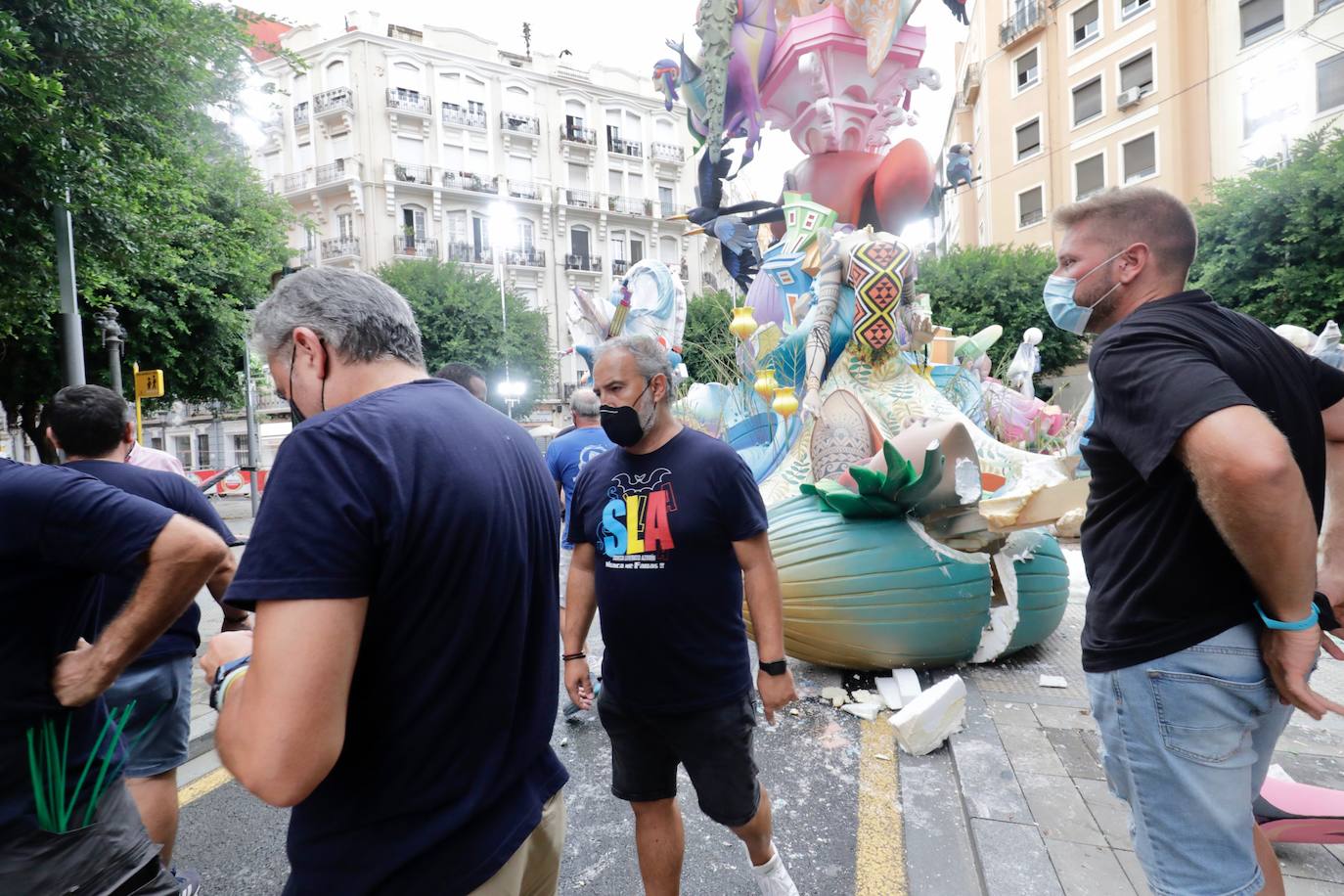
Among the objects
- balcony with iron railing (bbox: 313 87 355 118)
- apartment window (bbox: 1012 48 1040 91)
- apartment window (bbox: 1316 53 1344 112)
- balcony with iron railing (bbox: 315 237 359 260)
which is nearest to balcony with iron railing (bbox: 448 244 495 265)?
balcony with iron railing (bbox: 315 237 359 260)

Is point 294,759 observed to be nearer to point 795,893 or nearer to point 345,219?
point 795,893

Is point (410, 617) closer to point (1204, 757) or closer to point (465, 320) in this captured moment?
point (1204, 757)

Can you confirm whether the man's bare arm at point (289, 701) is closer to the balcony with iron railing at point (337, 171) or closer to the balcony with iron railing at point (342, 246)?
the balcony with iron railing at point (342, 246)

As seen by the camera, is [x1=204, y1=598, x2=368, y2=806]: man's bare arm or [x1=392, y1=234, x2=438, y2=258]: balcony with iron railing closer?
[x1=204, y1=598, x2=368, y2=806]: man's bare arm

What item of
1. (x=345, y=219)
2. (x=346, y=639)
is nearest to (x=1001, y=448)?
(x=346, y=639)

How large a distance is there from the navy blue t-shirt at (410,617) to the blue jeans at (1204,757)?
138 cm

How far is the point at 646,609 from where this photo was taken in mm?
2186

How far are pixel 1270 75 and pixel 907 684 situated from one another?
24975mm

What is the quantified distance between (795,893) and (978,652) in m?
2.36

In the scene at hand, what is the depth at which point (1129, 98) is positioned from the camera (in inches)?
894

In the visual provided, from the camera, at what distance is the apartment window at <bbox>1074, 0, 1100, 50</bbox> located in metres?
24.5

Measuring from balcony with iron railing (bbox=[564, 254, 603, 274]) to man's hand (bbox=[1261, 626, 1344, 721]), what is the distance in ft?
117

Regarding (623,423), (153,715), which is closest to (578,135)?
(623,423)

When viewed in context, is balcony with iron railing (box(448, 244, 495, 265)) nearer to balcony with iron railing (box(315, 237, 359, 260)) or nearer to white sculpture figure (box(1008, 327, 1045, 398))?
balcony with iron railing (box(315, 237, 359, 260))
